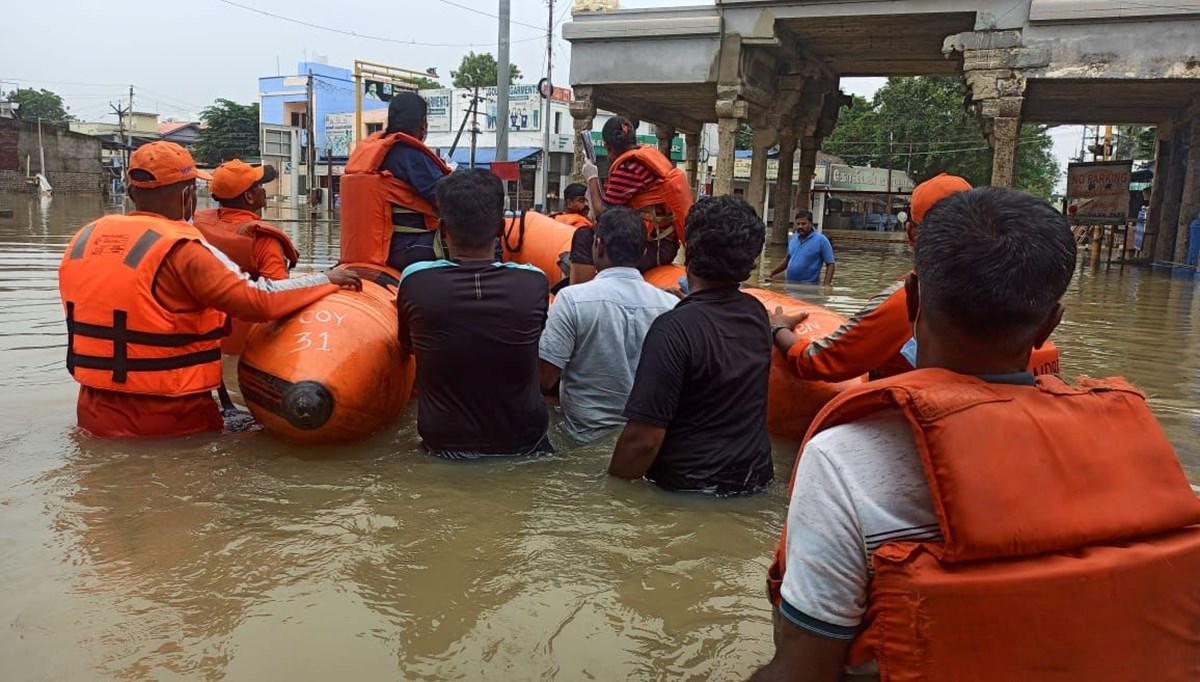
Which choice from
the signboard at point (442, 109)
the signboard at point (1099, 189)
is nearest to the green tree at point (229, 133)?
the signboard at point (442, 109)

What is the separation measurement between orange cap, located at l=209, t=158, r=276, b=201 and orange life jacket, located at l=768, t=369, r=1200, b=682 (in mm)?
4786

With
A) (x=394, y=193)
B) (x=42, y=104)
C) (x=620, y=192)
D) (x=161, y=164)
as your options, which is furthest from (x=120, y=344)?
(x=42, y=104)

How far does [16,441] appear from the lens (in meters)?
4.21

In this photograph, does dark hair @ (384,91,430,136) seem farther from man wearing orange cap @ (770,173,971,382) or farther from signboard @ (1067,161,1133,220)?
signboard @ (1067,161,1133,220)

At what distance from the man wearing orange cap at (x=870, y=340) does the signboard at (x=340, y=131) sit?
4690 centimetres

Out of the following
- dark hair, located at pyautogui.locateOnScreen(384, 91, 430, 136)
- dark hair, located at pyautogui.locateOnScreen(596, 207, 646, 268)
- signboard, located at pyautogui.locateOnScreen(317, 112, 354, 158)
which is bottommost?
dark hair, located at pyautogui.locateOnScreen(596, 207, 646, 268)

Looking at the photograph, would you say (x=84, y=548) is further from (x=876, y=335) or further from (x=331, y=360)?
(x=876, y=335)

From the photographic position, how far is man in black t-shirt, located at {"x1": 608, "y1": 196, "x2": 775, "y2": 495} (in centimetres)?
324

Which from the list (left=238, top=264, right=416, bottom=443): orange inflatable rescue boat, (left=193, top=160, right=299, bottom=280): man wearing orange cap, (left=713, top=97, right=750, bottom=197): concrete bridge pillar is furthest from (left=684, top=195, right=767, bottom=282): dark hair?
(left=713, top=97, right=750, bottom=197): concrete bridge pillar

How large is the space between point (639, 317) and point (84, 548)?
239cm

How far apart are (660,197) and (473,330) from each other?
2.29 metres

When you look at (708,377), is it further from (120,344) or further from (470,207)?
(120,344)

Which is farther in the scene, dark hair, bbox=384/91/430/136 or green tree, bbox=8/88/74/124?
green tree, bbox=8/88/74/124

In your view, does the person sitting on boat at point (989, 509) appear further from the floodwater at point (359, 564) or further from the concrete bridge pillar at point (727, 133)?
the concrete bridge pillar at point (727, 133)
